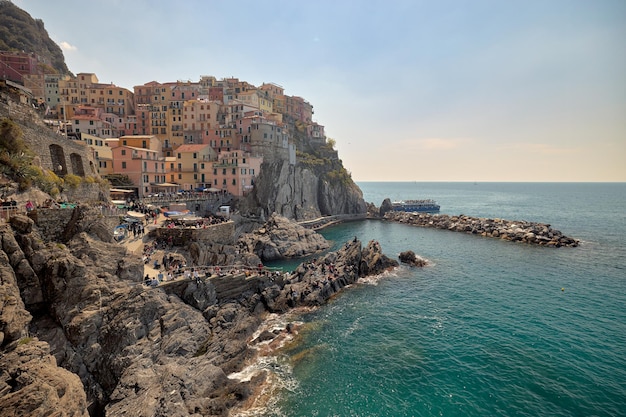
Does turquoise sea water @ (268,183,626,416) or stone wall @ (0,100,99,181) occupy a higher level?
stone wall @ (0,100,99,181)

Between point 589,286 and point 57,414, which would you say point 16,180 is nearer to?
point 57,414

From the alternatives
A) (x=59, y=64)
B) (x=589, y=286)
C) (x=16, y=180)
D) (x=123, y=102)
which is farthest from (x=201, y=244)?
(x=59, y=64)

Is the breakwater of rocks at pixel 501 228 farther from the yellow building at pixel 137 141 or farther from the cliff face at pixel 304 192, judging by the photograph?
the yellow building at pixel 137 141

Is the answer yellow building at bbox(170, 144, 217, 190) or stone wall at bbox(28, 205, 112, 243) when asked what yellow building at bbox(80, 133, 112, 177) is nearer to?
yellow building at bbox(170, 144, 217, 190)

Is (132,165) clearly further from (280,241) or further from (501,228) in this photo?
(501,228)

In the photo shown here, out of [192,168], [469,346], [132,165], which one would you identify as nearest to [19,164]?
[132,165]

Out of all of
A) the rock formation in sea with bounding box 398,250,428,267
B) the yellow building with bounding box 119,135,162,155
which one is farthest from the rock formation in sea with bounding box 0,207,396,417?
the yellow building with bounding box 119,135,162,155
